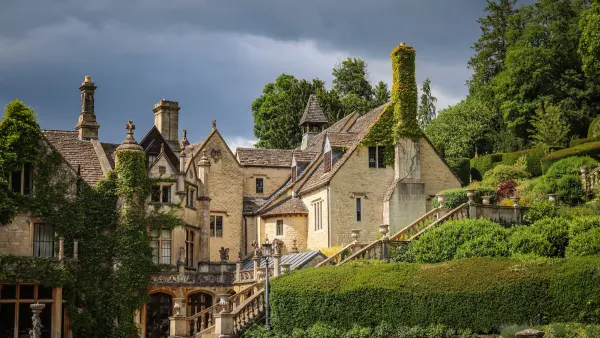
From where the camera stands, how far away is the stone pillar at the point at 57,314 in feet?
142

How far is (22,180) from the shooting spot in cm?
4588

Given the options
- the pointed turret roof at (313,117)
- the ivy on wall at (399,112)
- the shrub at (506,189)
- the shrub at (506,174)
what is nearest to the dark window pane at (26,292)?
the ivy on wall at (399,112)

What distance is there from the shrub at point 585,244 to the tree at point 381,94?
4674 centimetres

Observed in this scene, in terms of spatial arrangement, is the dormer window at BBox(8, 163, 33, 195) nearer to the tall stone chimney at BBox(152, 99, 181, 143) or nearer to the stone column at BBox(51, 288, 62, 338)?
the stone column at BBox(51, 288, 62, 338)

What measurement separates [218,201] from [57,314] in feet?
54.8

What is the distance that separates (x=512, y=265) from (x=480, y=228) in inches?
249

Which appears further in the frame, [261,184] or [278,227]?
[261,184]

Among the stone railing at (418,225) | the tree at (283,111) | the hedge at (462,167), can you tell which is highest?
the tree at (283,111)

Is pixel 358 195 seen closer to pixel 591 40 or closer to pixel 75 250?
pixel 75 250

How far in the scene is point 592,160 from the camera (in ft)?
171

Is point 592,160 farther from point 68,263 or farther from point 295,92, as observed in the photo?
point 295,92

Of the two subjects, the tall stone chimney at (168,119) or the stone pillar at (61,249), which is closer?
the stone pillar at (61,249)

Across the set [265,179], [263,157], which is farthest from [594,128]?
[265,179]

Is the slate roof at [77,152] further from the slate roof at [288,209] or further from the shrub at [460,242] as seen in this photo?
the shrub at [460,242]
